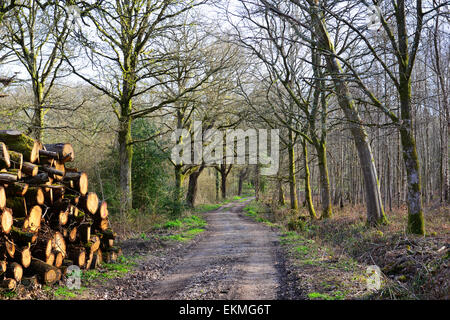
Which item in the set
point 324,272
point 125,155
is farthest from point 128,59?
point 324,272

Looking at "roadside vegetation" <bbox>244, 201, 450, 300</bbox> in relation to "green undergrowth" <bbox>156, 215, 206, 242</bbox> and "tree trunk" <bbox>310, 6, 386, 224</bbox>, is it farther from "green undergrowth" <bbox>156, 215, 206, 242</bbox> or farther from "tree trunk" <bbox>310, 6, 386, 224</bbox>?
"green undergrowth" <bbox>156, 215, 206, 242</bbox>

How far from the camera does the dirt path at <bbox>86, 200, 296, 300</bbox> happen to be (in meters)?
5.84

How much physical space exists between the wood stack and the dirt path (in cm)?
104

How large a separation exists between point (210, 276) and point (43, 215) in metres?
3.41

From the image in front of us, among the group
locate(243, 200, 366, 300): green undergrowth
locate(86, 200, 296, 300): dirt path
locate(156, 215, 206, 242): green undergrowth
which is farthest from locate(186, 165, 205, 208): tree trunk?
locate(243, 200, 366, 300): green undergrowth

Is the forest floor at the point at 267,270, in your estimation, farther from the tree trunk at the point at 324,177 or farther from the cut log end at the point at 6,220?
the tree trunk at the point at 324,177

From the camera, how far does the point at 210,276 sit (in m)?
6.95

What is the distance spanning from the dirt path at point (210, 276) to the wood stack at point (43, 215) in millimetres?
1042

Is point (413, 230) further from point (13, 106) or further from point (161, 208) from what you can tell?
point (13, 106)

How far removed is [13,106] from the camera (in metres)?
13.1

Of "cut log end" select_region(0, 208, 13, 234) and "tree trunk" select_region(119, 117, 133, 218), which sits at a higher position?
"tree trunk" select_region(119, 117, 133, 218)

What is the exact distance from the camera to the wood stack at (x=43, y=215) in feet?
17.9

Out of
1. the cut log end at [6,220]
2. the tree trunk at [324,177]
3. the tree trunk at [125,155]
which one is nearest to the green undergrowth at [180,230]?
the tree trunk at [125,155]

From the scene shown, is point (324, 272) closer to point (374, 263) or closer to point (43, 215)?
point (374, 263)
